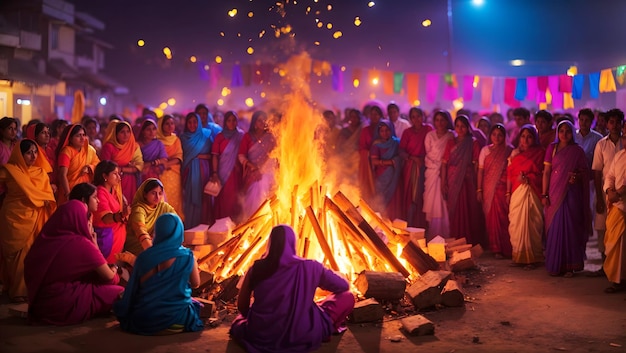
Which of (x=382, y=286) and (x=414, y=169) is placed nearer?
(x=382, y=286)

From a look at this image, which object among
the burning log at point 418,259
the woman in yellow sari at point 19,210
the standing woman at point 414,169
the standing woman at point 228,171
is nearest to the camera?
the woman in yellow sari at point 19,210

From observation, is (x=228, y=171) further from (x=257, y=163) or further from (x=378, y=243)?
(x=378, y=243)

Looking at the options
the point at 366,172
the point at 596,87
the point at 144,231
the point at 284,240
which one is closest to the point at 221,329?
the point at 284,240

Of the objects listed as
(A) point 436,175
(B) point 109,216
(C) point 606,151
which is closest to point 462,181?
(A) point 436,175

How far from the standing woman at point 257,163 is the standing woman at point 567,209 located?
442 cm

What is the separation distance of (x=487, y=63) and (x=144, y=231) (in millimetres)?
44910

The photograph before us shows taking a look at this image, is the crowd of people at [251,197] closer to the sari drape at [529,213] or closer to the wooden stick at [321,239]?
the sari drape at [529,213]

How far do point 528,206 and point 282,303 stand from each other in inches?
193

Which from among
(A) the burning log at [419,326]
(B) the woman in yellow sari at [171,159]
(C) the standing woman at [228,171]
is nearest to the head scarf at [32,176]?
(B) the woman in yellow sari at [171,159]

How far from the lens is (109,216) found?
284 inches

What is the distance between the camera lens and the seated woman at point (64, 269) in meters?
6.03

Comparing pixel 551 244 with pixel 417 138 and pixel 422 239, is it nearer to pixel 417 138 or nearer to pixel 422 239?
pixel 422 239

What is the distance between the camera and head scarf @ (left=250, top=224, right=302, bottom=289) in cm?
536

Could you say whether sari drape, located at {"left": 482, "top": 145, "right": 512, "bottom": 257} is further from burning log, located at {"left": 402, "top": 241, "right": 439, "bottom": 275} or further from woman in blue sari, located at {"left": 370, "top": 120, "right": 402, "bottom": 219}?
burning log, located at {"left": 402, "top": 241, "right": 439, "bottom": 275}
